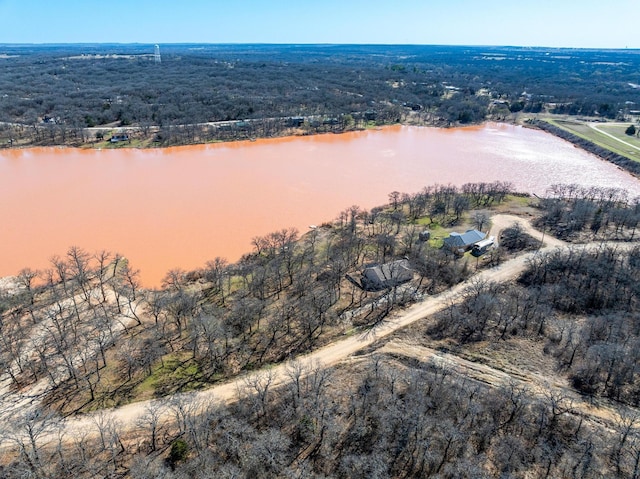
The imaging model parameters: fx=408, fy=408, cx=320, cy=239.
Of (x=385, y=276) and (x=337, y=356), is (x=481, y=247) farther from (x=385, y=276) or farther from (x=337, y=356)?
(x=337, y=356)

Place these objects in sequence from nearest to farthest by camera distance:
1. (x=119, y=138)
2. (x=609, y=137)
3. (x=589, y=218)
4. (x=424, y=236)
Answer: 1. (x=424, y=236)
2. (x=589, y=218)
3. (x=119, y=138)
4. (x=609, y=137)

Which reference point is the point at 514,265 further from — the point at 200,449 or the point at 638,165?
the point at 638,165

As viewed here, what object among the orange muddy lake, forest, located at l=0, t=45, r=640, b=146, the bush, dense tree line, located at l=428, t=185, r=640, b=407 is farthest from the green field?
the bush

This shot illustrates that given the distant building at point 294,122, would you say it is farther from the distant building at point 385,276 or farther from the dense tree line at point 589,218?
the distant building at point 385,276

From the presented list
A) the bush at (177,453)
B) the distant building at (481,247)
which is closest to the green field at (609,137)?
the distant building at (481,247)

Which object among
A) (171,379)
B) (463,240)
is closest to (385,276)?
(463,240)

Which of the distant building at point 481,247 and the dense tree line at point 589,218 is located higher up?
the dense tree line at point 589,218
